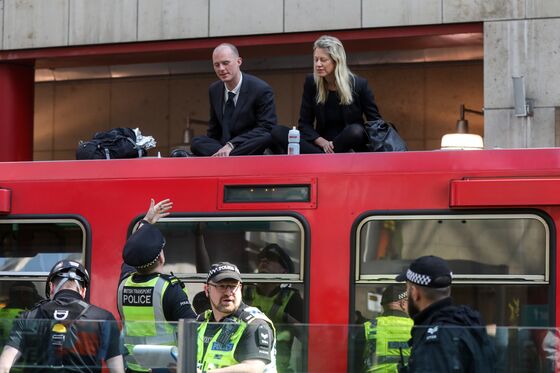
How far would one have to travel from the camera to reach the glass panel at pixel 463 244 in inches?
299

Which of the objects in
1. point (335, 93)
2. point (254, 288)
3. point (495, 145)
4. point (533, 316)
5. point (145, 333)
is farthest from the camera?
point (495, 145)

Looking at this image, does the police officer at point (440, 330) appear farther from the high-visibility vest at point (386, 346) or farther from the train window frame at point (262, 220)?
the train window frame at point (262, 220)

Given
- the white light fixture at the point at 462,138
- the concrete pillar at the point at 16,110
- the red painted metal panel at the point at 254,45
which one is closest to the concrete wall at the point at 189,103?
the white light fixture at the point at 462,138

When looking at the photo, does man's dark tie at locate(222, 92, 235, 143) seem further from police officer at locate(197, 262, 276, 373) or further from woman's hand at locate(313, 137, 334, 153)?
police officer at locate(197, 262, 276, 373)

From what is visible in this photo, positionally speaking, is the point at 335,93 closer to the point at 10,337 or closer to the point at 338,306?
the point at 338,306

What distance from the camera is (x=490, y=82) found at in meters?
15.1

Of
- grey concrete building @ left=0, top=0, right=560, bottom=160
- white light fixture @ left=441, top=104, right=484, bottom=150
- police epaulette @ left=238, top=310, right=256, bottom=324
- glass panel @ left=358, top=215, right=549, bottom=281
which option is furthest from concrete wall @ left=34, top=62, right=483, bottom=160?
police epaulette @ left=238, top=310, right=256, bottom=324

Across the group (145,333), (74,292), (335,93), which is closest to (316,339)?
(145,333)

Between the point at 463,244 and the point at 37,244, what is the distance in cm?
307

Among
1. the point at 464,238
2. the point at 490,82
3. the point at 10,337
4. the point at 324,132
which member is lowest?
the point at 10,337

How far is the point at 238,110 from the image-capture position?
29.0 ft

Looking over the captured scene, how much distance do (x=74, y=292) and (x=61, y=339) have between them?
273 millimetres

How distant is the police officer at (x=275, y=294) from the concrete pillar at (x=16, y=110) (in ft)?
34.1

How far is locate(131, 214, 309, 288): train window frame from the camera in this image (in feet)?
26.2
